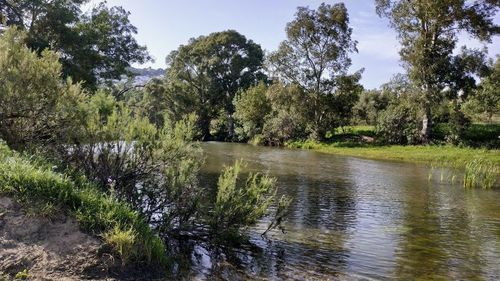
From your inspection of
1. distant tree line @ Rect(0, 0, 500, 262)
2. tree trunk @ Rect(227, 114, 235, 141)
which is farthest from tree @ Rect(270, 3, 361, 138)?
tree trunk @ Rect(227, 114, 235, 141)

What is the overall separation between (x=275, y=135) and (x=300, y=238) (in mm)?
42544

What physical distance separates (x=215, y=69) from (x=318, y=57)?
26.2 meters

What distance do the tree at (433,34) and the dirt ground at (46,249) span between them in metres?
36.2

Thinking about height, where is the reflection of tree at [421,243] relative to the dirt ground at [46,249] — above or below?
below

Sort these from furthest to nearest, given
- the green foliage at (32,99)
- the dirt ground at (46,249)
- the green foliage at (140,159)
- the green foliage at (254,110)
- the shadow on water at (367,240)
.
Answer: the green foliage at (254,110) → the green foliage at (32,99) → the green foliage at (140,159) → the shadow on water at (367,240) → the dirt ground at (46,249)

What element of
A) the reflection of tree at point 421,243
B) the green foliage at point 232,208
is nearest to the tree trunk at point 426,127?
the reflection of tree at point 421,243

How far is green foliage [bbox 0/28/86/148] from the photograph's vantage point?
9.24 m

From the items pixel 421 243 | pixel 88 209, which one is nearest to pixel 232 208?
pixel 88 209

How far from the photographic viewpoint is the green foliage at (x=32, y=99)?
9.24 m

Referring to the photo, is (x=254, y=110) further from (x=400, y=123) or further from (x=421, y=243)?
(x=421, y=243)

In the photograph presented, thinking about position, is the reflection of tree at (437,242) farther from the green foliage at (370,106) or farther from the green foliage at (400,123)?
the green foliage at (370,106)

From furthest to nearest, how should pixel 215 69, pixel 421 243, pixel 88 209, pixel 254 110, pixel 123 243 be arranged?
pixel 215 69 < pixel 254 110 < pixel 421 243 < pixel 88 209 < pixel 123 243

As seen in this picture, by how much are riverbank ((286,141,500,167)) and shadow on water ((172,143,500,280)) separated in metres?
13.2

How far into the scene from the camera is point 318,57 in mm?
49406
